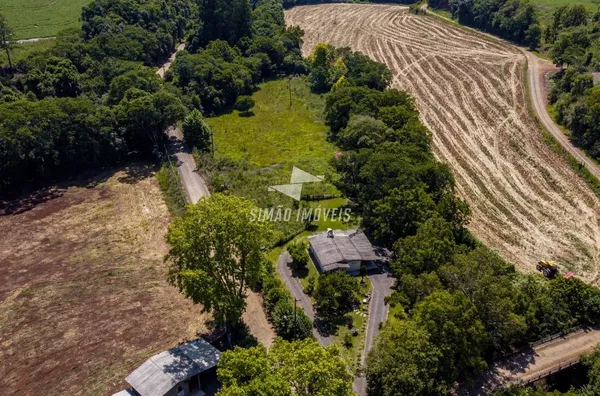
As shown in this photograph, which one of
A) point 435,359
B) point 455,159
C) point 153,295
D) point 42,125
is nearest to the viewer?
point 435,359

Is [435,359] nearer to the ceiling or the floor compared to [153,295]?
nearer to the ceiling

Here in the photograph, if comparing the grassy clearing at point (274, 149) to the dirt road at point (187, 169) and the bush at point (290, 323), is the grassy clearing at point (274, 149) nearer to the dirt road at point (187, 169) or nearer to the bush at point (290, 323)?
the dirt road at point (187, 169)

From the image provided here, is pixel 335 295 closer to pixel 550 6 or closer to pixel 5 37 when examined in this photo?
pixel 5 37

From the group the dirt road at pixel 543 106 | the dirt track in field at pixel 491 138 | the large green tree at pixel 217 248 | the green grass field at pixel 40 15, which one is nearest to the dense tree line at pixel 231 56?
the dirt track in field at pixel 491 138

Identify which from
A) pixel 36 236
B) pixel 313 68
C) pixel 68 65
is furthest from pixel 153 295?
pixel 313 68

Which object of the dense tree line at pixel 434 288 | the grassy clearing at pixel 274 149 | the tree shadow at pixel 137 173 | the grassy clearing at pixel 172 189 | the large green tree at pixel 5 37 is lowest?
the tree shadow at pixel 137 173

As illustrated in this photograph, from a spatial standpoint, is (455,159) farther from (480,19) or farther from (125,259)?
(480,19)
